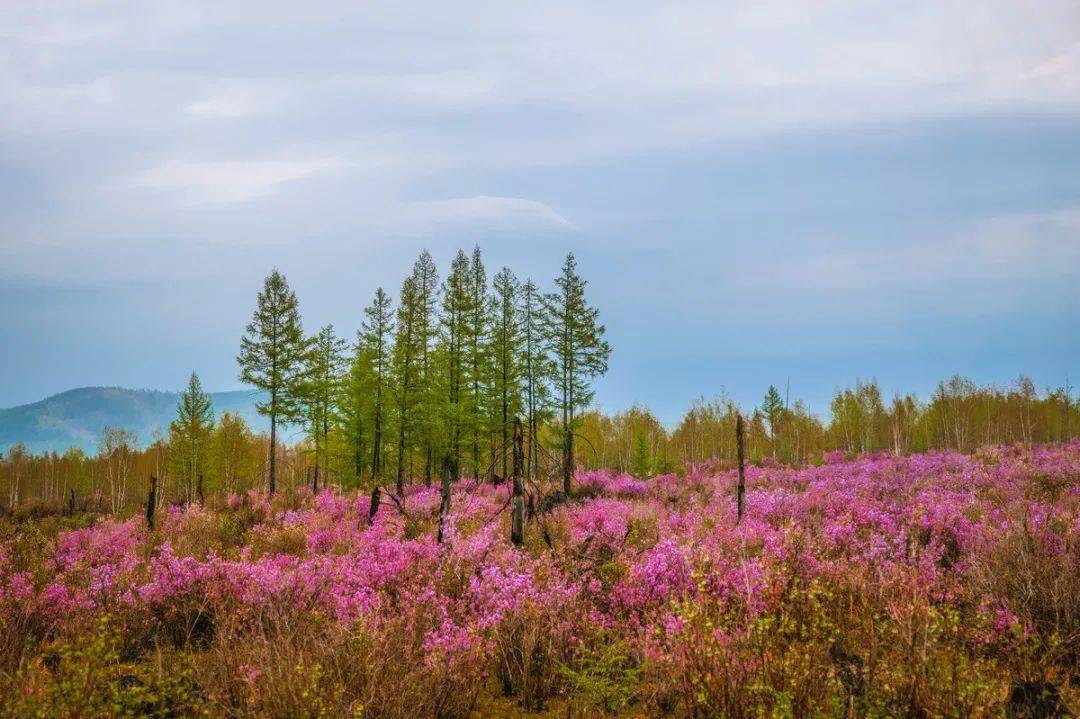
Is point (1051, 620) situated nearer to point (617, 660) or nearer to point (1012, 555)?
point (1012, 555)

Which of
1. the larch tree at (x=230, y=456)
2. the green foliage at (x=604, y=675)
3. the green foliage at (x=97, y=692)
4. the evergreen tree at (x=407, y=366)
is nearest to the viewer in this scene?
the green foliage at (x=97, y=692)

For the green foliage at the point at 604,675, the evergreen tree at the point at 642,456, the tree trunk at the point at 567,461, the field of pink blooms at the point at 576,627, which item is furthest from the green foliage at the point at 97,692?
the evergreen tree at the point at 642,456

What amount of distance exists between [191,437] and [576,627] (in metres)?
45.4

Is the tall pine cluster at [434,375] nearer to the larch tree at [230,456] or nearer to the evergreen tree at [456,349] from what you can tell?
the evergreen tree at [456,349]

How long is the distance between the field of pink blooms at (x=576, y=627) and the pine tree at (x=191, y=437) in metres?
35.5

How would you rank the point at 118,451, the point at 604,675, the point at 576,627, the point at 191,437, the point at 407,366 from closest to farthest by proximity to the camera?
the point at 604,675 < the point at 576,627 < the point at 407,366 < the point at 191,437 < the point at 118,451

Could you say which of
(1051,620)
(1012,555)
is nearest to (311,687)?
(1051,620)

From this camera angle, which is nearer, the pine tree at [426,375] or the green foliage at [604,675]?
the green foliage at [604,675]

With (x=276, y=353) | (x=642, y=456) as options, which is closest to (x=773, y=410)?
(x=642, y=456)

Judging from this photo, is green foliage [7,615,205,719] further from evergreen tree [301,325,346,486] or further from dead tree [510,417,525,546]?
evergreen tree [301,325,346,486]

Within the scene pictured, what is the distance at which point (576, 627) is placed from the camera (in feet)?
18.4

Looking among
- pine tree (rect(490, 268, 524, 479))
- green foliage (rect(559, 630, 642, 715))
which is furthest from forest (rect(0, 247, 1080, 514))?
green foliage (rect(559, 630, 642, 715))

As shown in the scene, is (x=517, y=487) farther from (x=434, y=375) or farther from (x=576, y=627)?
(x=434, y=375)

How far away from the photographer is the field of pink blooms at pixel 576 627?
3896 millimetres
